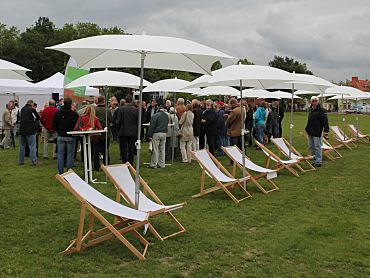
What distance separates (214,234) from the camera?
16.2 feet

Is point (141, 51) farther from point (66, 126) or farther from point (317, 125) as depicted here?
point (317, 125)

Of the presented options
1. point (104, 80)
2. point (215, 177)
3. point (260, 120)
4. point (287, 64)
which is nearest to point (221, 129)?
point (260, 120)

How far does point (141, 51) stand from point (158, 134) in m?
5.57

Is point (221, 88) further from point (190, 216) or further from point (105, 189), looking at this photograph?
point (190, 216)

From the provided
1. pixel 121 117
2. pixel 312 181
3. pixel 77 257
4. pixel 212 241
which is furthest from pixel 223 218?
pixel 121 117

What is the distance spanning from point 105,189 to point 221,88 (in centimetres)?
790

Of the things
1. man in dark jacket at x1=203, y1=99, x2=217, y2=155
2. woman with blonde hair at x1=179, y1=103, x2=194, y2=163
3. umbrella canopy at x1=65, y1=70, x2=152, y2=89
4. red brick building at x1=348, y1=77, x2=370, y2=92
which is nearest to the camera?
umbrella canopy at x1=65, y1=70, x2=152, y2=89

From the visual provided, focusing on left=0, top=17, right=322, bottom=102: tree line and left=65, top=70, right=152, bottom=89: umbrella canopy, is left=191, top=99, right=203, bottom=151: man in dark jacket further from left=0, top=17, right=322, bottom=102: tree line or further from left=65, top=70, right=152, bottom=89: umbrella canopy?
left=0, top=17, right=322, bottom=102: tree line

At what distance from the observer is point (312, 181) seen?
8.52m

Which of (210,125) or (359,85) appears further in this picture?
(359,85)

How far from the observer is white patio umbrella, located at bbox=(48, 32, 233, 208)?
3967mm

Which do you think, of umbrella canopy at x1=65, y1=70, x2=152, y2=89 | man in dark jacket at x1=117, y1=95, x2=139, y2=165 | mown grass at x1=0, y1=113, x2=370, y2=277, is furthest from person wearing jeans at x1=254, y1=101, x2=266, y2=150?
umbrella canopy at x1=65, y1=70, x2=152, y2=89

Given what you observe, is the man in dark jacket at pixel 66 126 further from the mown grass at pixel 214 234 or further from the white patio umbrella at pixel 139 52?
the white patio umbrella at pixel 139 52

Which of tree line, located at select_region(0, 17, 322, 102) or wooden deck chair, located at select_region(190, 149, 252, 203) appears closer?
wooden deck chair, located at select_region(190, 149, 252, 203)
